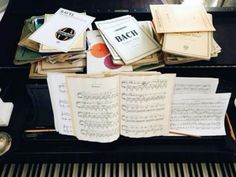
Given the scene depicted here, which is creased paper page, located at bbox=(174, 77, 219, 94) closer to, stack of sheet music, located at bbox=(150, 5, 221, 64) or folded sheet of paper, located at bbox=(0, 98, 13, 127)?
stack of sheet music, located at bbox=(150, 5, 221, 64)

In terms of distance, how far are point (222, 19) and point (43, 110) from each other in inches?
31.3

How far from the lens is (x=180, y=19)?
3.56 feet

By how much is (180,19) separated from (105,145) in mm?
513

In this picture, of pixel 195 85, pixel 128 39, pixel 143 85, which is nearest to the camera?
pixel 143 85

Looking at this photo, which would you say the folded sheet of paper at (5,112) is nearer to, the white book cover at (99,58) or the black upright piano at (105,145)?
the black upright piano at (105,145)

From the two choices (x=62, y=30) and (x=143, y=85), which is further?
(x=62, y=30)

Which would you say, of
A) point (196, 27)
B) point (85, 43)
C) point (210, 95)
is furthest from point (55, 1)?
point (210, 95)

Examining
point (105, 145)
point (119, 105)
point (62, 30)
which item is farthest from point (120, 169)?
point (62, 30)

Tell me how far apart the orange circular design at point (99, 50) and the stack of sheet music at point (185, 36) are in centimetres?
19

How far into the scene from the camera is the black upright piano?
1.04 m

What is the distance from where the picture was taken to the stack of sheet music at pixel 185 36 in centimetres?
100

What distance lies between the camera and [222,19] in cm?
125

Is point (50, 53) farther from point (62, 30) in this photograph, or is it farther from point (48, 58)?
point (62, 30)

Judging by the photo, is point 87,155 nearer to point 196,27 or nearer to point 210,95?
point 210,95
